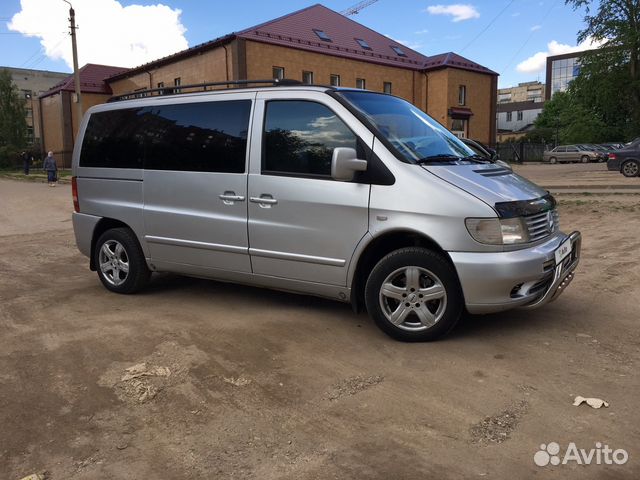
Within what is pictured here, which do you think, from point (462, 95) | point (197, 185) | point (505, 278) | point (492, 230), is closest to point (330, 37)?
point (462, 95)

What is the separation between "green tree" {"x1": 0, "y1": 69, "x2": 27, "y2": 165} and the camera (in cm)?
5722

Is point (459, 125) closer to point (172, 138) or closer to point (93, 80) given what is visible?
point (93, 80)

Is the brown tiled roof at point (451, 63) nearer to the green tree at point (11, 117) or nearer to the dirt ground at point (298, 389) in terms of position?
the dirt ground at point (298, 389)

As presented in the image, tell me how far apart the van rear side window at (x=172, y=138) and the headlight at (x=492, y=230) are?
2.11 m

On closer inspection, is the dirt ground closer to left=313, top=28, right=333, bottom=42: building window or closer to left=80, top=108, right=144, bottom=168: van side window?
left=80, top=108, right=144, bottom=168: van side window

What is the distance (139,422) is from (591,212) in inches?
411

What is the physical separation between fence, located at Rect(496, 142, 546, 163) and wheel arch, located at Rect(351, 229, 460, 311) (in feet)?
160

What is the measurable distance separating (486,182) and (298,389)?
6.95 feet

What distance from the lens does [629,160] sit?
21859 millimetres

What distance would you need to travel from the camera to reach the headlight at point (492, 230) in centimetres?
404

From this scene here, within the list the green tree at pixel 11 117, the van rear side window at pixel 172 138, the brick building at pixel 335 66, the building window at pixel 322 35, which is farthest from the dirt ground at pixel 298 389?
the green tree at pixel 11 117

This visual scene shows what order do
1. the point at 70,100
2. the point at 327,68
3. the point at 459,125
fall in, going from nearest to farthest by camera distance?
the point at 327,68, the point at 459,125, the point at 70,100

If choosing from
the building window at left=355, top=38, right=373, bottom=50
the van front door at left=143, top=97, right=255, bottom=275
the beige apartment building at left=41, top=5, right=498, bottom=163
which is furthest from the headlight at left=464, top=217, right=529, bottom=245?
the building window at left=355, top=38, right=373, bottom=50

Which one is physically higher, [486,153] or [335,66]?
[335,66]
